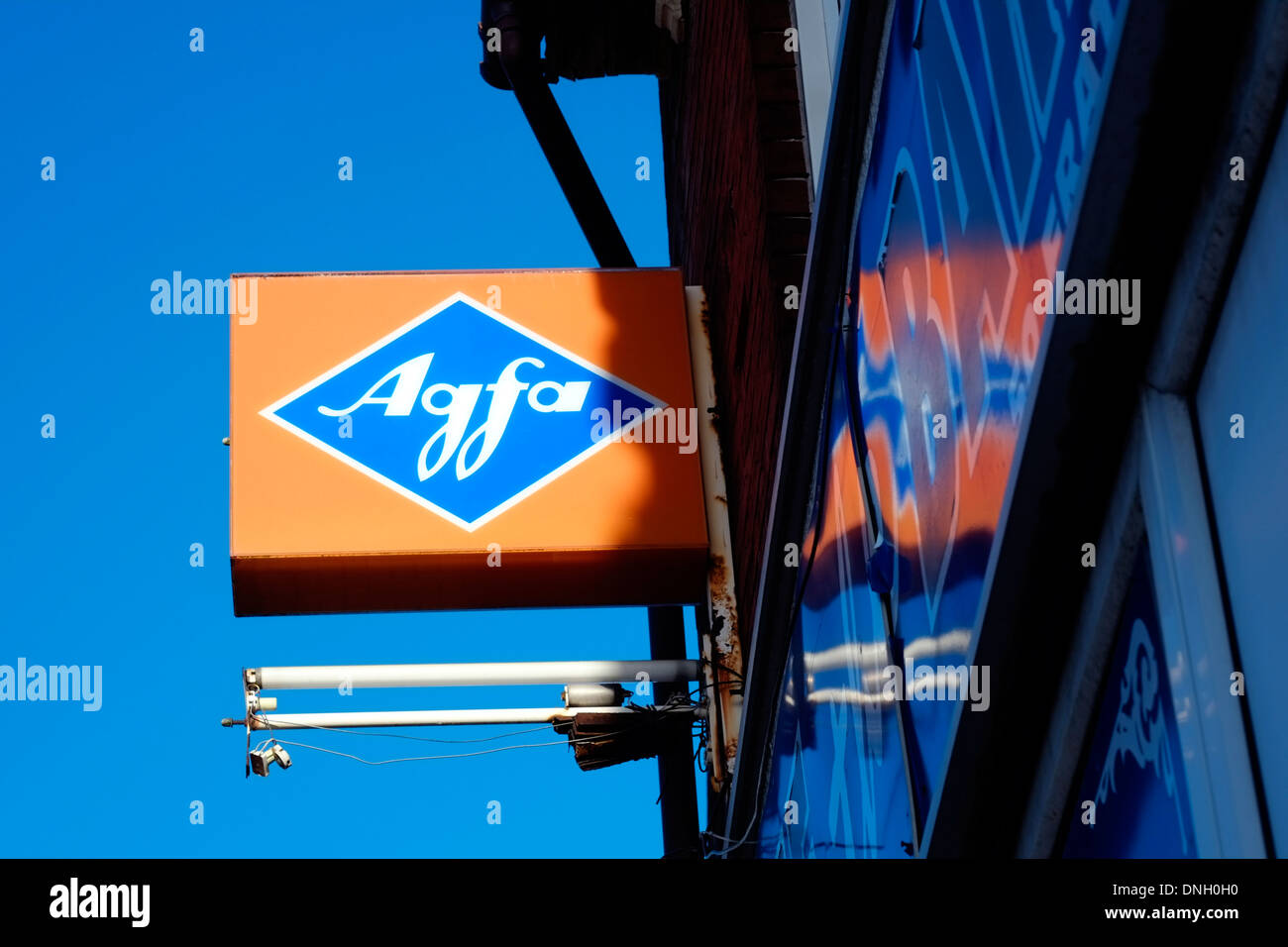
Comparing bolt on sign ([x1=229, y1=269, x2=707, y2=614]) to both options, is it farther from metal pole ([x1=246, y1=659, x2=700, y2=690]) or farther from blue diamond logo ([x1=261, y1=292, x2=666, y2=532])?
metal pole ([x1=246, y1=659, x2=700, y2=690])

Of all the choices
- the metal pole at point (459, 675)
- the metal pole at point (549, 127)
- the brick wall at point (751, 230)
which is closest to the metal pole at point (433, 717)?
the metal pole at point (459, 675)

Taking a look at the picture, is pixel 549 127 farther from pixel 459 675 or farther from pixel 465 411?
pixel 459 675

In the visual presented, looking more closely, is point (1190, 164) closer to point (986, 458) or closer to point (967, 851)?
point (986, 458)

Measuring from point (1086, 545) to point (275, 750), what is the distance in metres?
3.86

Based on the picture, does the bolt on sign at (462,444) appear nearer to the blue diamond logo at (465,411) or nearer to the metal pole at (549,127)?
the blue diamond logo at (465,411)

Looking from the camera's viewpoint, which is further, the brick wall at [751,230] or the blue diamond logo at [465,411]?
the blue diamond logo at [465,411]

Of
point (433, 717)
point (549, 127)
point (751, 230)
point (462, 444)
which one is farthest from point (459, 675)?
point (549, 127)

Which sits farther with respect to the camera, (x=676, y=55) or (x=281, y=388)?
(x=676, y=55)

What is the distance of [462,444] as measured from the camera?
5.05 meters

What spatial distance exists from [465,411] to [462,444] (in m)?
0.14

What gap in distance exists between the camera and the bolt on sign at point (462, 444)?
484 cm

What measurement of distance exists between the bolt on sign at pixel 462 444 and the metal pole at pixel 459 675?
0.37 m

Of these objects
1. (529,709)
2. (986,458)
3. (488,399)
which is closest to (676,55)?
(488,399)
